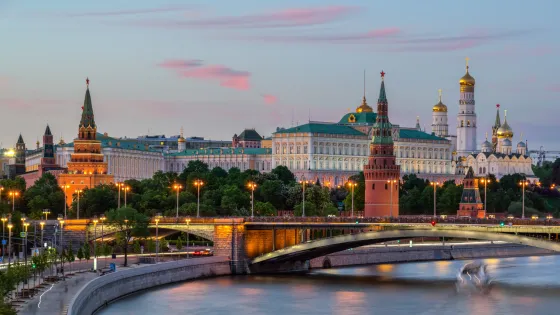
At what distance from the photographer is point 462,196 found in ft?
536

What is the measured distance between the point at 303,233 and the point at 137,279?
2301cm

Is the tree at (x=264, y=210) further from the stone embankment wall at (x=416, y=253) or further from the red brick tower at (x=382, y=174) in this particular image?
the stone embankment wall at (x=416, y=253)

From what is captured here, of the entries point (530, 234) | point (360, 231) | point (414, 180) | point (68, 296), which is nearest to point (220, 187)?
point (414, 180)

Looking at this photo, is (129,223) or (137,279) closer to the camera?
(137,279)

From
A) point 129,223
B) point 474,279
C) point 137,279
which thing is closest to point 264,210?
point 129,223

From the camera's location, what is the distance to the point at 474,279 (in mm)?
96875

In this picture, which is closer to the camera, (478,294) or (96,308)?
(96,308)

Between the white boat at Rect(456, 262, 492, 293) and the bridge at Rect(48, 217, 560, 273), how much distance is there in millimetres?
2947

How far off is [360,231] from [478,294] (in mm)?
19384

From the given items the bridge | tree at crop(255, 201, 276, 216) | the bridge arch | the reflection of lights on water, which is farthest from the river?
tree at crop(255, 201, 276, 216)

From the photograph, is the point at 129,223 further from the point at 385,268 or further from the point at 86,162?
the point at 86,162

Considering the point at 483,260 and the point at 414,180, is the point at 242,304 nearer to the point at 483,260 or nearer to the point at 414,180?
the point at 483,260

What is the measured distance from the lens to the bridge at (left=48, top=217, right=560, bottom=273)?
92463mm

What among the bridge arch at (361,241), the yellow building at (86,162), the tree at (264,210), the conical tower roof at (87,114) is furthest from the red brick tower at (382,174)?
the bridge arch at (361,241)
